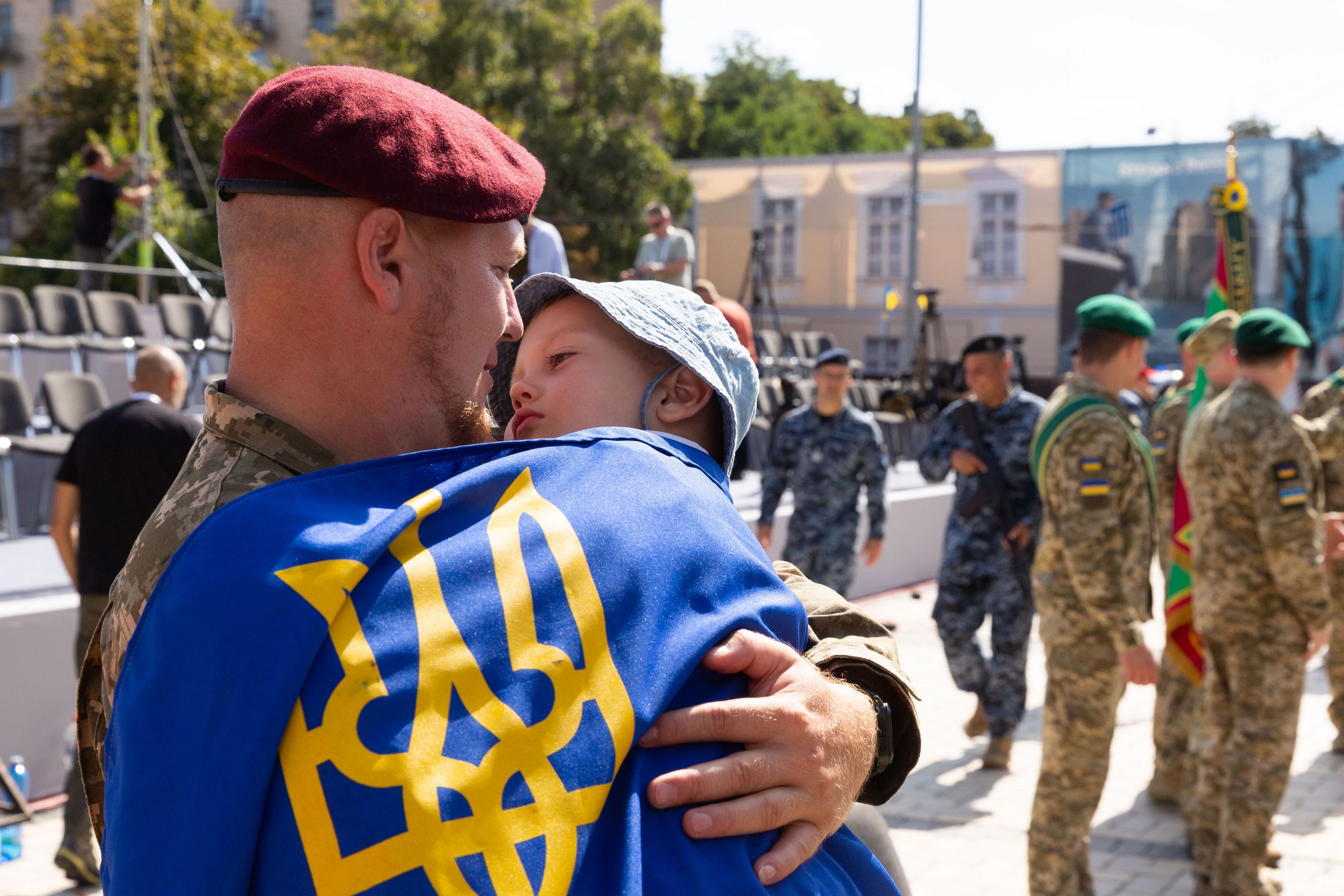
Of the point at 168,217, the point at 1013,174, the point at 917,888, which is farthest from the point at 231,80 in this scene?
the point at 917,888

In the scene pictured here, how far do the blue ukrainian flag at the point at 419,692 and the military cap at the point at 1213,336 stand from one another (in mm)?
5412

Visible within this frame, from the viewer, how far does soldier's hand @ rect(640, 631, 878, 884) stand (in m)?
1.00

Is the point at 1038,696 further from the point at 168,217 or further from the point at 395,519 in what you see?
the point at 168,217

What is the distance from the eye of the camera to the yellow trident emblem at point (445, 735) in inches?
33.6

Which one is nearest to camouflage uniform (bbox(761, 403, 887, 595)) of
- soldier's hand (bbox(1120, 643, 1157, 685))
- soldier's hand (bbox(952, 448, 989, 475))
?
soldier's hand (bbox(952, 448, 989, 475))

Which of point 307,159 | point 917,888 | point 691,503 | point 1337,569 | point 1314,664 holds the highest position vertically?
point 307,159

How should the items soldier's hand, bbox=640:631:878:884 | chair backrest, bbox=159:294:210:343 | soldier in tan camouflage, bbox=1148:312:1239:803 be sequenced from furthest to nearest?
chair backrest, bbox=159:294:210:343
soldier in tan camouflage, bbox=1148:312:1239:803
soldier's hand, bbox=640:631:878:884

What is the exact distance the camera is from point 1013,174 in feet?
113

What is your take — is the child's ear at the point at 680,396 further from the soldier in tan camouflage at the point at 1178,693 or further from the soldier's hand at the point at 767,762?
the soldier in tan camouflage at the point at 1178,693

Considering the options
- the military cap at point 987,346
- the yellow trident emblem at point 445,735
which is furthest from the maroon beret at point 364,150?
the military cap at point 987,346

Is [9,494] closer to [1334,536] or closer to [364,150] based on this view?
[1334,536]

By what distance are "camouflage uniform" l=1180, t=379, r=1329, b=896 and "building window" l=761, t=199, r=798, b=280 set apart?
33.6 meters

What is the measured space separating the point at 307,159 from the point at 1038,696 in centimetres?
804

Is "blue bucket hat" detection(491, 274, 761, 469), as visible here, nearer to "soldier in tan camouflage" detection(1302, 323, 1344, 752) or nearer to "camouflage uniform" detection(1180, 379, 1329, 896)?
"camouflage uniform" detection(1180, 379, 1329, 896)
